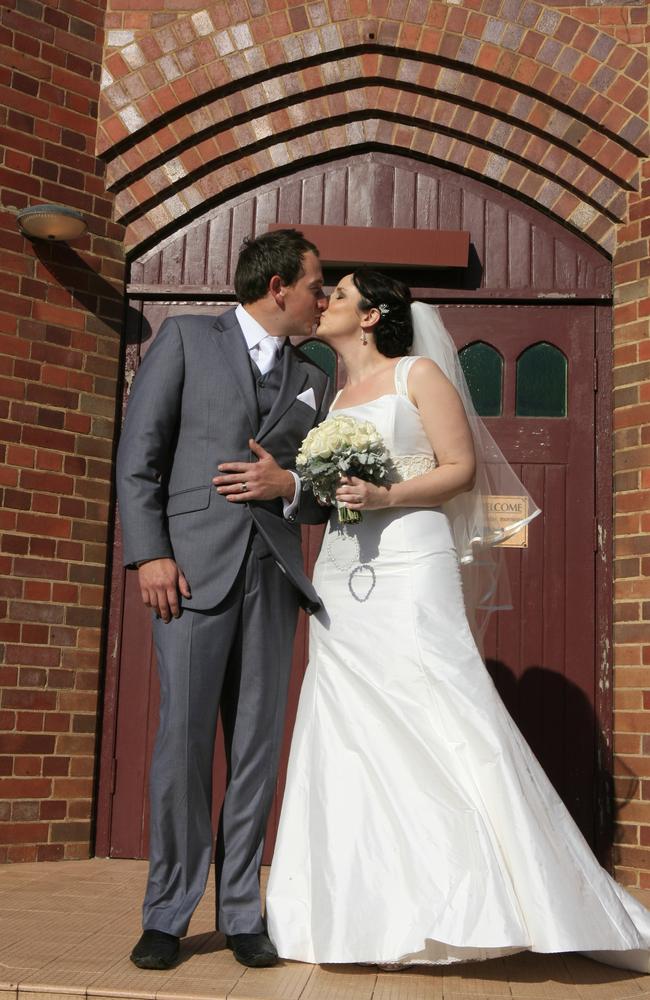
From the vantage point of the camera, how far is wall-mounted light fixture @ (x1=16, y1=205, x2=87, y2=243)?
5.27 m

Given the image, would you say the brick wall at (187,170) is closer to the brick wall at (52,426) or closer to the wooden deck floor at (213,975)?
the brick wall at (52,426)

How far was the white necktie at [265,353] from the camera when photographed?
3.64m

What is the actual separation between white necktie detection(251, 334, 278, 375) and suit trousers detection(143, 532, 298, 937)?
2.03ft

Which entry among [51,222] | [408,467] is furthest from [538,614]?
[51,222]

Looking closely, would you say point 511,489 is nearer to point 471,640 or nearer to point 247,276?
point 471,640

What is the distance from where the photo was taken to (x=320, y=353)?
5918 mm

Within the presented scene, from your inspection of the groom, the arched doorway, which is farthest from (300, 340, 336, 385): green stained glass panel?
the groom

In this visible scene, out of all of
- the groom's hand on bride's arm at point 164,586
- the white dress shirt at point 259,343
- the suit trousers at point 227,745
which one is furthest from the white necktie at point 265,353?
the groom's hand on bride's arm at point 164,586

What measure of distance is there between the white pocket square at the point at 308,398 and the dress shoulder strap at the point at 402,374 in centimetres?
30

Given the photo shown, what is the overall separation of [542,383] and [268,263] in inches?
97.7

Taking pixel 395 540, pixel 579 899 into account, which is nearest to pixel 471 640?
pixel 395 540

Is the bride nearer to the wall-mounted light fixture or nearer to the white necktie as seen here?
the white necktie

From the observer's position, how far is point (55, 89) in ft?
18.6

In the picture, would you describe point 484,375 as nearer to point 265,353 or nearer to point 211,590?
point 265,353
